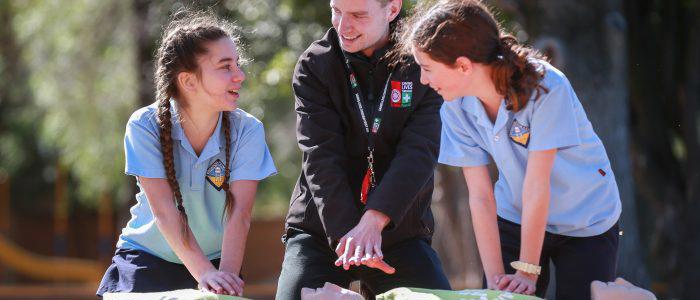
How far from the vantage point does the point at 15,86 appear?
51.6ft

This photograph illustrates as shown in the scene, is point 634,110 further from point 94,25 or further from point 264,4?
point 94,25

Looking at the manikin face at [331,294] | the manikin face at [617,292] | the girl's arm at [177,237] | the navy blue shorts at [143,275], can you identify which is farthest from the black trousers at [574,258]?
the navy blue shorts at [143,275]

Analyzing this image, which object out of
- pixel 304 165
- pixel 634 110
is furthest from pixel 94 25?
pixel 304 165

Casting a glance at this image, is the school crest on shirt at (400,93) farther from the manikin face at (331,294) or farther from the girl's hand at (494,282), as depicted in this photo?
the manikin face at (331,294)

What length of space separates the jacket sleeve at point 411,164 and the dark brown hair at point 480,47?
0.52 metres

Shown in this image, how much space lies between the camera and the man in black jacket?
11.7 feet

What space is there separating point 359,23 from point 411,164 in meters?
0.55

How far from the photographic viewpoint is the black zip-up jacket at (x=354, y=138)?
3.62m

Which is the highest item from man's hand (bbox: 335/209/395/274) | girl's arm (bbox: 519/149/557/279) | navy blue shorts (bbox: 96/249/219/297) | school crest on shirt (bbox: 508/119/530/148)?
school crest on shirt (bbox: 508/119/530/148)

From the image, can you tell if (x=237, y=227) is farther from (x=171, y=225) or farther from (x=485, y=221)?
(x=485, y=221)

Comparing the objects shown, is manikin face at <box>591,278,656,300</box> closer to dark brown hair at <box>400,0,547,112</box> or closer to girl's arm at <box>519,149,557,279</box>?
girl's arm at <box>519,149,557,279</box>

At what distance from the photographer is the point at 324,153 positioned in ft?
12.0

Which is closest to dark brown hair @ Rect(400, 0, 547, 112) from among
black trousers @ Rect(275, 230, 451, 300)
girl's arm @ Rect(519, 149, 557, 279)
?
girl's arm @ Rect(519, 149, 557, 279)

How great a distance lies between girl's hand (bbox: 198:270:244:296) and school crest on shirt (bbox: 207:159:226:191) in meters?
0.42
